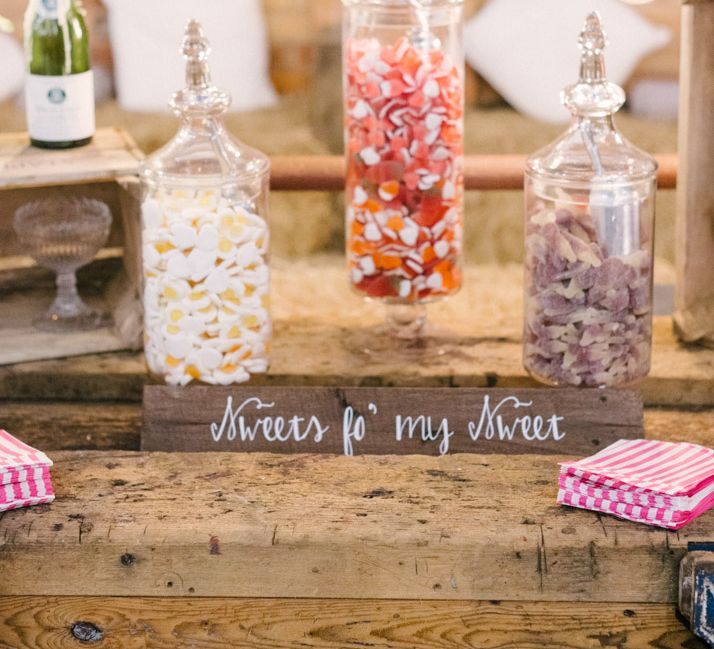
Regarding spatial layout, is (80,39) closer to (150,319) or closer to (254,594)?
(150,319)

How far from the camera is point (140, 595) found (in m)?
1.23

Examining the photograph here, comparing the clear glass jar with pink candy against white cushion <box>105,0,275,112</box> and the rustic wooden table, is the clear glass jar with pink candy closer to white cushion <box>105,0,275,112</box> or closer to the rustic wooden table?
the rustic wooden table

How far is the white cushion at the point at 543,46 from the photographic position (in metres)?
2.96

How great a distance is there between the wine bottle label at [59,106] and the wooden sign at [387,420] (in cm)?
44

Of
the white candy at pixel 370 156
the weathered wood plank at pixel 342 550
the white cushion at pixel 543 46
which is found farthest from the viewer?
the white cushion at pixel 543 46

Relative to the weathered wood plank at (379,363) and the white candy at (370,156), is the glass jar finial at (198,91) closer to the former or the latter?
the white candy at (370,156)

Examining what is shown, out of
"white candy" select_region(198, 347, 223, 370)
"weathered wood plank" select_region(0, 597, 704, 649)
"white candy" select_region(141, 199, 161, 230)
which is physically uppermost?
"white candy" select_region(141, 199, 161, 230)

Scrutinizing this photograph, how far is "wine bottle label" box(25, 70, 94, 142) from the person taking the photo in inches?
64.1

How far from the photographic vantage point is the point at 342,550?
1208mm

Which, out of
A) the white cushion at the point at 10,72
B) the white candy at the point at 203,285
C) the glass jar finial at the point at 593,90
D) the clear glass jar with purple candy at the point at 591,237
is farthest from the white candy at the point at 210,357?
the white cushion at the point at 10,72

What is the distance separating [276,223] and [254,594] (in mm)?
1829

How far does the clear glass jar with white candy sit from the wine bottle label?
24cm

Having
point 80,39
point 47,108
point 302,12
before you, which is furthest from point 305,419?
point 302,12

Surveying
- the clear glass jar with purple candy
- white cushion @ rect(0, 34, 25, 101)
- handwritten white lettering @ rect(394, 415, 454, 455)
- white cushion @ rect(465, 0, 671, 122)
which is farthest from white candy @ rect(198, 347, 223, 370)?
white cushion @ rect(0, 34, 25, 101)
